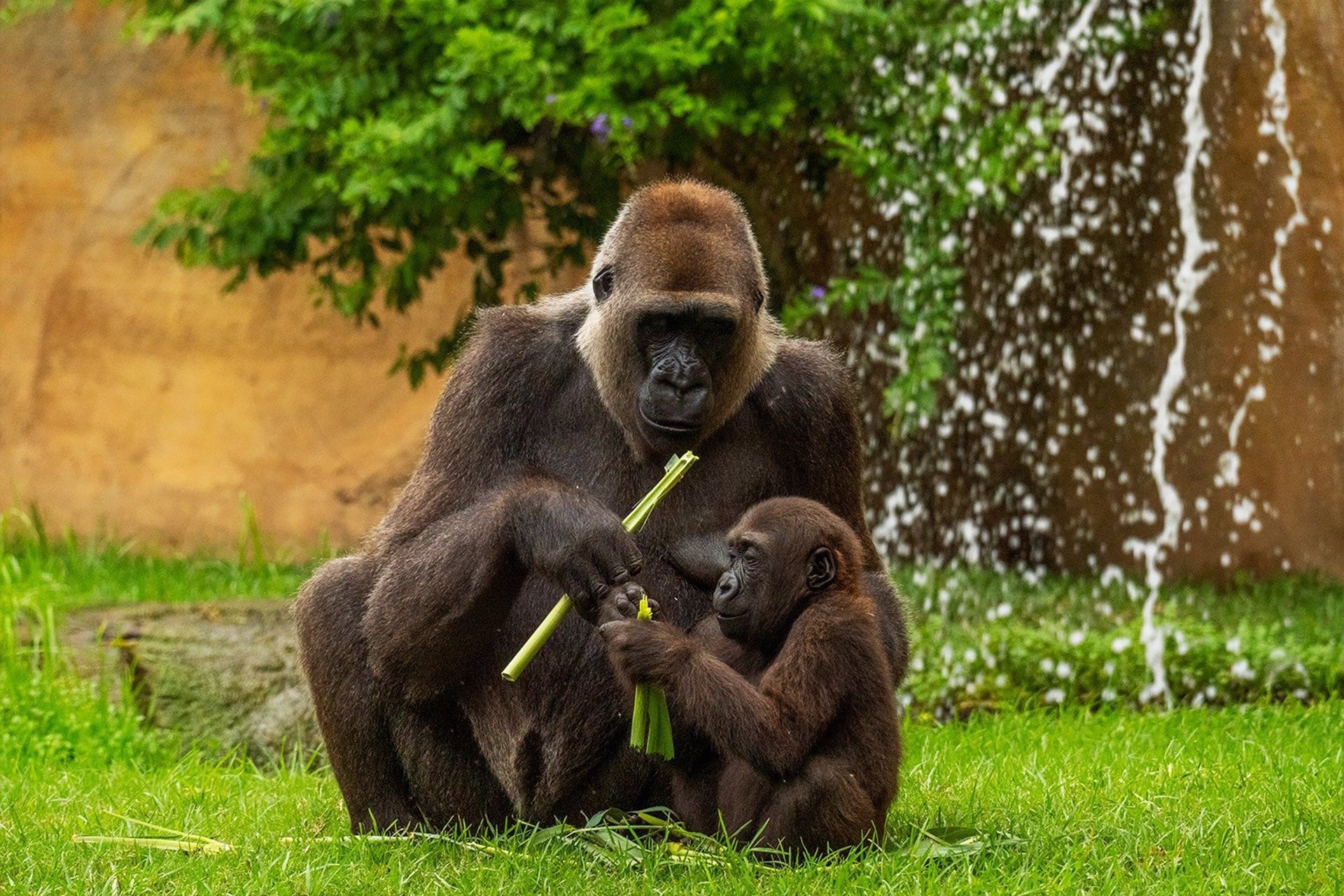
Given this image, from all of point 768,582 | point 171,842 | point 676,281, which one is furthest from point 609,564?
point 171,842

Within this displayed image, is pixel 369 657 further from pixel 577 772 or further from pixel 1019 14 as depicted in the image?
pixel 1019 14

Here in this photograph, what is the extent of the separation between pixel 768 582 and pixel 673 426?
388mm

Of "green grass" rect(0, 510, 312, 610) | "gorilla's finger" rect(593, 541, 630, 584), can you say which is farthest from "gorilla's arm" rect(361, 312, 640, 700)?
"green grass" rect(0, 510, 312, 610)

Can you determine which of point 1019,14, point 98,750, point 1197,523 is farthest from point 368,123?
point 1197,523

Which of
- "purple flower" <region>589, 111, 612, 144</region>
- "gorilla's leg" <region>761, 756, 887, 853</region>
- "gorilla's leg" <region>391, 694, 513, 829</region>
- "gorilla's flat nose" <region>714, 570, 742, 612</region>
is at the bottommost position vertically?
"gorilla's leg" <region>391, 694, 513, 829</region>

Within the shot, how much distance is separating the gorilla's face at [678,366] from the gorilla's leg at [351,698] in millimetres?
828

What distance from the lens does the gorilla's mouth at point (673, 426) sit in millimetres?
3824

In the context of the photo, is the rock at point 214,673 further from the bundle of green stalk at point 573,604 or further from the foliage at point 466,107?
the bundle of green stalk at point 573,604


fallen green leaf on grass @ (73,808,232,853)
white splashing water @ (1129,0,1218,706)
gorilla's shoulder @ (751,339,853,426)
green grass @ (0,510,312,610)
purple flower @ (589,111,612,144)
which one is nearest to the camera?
fallen green leaf on grass @ (73,808,232,853)

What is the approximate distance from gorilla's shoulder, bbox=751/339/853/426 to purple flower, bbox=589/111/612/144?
2796mm

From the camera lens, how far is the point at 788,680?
365 cm

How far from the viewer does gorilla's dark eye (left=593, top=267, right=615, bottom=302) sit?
13.3ft

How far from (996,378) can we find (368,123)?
13.5 ft

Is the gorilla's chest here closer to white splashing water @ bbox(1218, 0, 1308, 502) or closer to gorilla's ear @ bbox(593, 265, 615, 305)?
gorilla's ear @ bbox(593, 265, 615, 305)
